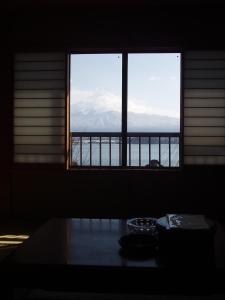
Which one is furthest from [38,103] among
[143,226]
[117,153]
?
[143,226]

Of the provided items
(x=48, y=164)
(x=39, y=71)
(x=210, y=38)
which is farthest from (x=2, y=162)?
(x=210, y=38)

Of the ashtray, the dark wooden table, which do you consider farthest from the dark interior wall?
the dark wooden table

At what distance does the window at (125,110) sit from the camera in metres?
4.64

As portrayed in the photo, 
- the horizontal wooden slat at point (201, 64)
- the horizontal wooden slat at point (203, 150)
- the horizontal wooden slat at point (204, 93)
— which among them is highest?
the horizontal wooden slat at point (201, 64)

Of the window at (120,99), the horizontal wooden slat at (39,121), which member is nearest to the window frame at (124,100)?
the window at (120,99)

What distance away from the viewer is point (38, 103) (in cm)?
468

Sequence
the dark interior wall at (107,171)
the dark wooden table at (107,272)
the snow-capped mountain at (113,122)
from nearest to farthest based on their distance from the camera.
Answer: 1. the dark wooden table at (107,272)
2. the dark interior wall at (107,171)
3. the snow-capped mountain at (113,122)

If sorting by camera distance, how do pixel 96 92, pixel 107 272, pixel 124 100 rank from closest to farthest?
pixel 107 272 < pixel 124 100 < pixel 96 92

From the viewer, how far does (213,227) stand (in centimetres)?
169

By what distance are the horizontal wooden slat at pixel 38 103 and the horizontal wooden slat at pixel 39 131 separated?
28 centimetres

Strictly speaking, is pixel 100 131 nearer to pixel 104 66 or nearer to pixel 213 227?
pixel 104 66

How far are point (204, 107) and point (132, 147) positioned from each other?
1348mm

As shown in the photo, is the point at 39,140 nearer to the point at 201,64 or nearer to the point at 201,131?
the point at 201,131

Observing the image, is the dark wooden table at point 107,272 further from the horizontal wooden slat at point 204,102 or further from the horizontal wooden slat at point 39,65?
the horizontal wooden slat at point 39,65
